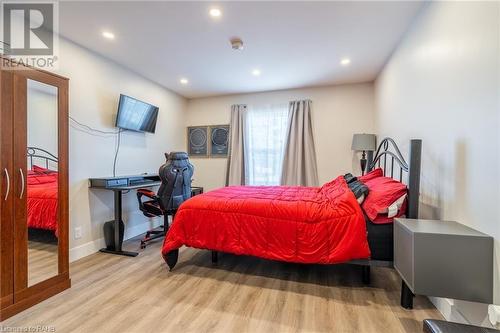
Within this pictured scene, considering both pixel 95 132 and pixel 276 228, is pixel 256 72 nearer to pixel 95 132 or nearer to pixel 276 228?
pixel 95 132

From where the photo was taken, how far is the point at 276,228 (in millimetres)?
2129

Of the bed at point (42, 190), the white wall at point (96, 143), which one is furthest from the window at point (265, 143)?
the bed at point (42, 190)

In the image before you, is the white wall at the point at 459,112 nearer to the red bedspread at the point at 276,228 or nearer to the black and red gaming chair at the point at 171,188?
the red bedspread at the point at 276,228

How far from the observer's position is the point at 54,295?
2.01m

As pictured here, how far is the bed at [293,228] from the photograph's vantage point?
193cm

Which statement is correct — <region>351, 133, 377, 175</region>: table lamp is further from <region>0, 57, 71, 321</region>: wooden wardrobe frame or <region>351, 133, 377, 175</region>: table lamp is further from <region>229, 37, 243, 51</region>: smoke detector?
<region>0, 57, 71, 321</region>: wooden wardrobe frame

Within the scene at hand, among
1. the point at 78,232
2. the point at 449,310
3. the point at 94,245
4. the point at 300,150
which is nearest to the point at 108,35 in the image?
the point at 78,232

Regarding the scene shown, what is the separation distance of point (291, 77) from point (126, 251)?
3510 mm

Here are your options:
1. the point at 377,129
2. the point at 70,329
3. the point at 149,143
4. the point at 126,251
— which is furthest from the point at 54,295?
the point at 377,129

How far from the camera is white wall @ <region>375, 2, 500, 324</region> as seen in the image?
1.32 meters

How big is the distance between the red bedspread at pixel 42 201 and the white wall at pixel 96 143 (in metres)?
0.75

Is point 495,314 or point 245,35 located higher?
point 245,35

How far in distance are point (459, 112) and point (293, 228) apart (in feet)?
4.78

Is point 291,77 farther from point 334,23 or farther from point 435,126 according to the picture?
point 435,126
